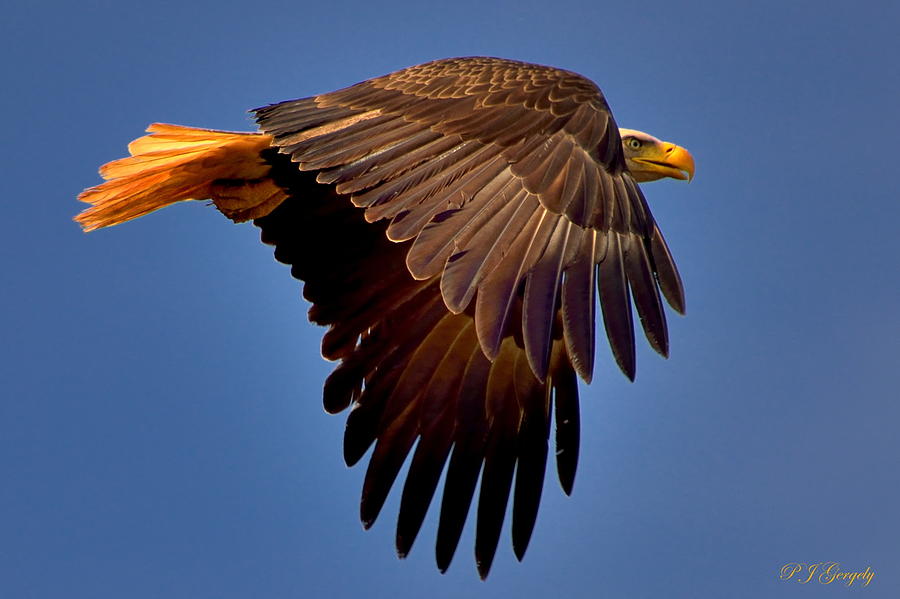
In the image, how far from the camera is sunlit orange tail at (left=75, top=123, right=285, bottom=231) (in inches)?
256

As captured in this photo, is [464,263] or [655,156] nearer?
[464,263]

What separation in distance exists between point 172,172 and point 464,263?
7.60 feet

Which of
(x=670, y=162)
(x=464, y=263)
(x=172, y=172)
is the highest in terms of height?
(x=670, y=162)

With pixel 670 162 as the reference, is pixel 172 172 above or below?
below

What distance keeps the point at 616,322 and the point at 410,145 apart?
1.36 m

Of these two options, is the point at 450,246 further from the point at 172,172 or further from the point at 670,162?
the point at 670,162

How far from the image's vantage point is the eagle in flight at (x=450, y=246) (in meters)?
4.89

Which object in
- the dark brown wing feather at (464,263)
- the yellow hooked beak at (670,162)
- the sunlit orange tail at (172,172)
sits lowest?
the dark brown wing feather at (464,263)

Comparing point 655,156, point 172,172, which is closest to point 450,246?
point 172,172

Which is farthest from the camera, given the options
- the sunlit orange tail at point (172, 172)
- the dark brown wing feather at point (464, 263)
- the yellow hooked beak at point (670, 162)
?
the yellow hooked beak at point (670, 162)

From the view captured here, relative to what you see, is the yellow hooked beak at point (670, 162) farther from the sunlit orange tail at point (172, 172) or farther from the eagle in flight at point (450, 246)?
the sunlit orange tail at point (172, 172)

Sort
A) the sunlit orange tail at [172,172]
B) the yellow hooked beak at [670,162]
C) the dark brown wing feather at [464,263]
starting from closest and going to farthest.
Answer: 1. the dark brown wing feather at [464,263]
2. the sunlit orange tail at [172,172]
3. the yellow hooked beak at [670,162]

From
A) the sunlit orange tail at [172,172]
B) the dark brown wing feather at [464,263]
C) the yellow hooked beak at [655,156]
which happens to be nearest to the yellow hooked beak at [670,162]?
the yellow hooked beak at [655,156]

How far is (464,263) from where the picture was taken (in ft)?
16.0
